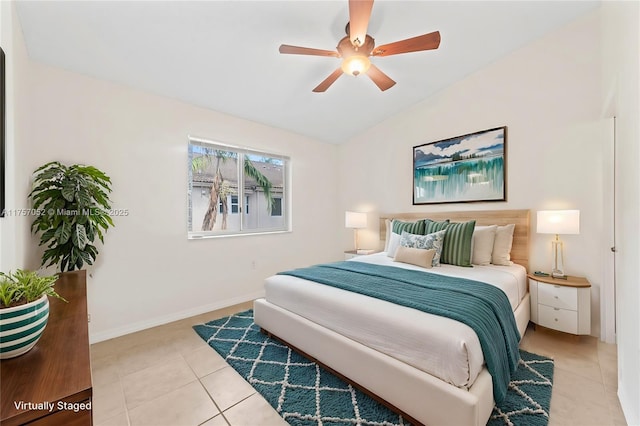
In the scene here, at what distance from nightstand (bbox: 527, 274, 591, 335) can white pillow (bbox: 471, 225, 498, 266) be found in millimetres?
429

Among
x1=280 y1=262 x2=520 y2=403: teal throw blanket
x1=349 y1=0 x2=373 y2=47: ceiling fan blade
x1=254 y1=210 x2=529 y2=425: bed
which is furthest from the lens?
x1=349 y1=0 x2=373 y2=47: ceiling fan blade

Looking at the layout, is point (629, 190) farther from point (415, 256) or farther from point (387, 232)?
point (387, 232)

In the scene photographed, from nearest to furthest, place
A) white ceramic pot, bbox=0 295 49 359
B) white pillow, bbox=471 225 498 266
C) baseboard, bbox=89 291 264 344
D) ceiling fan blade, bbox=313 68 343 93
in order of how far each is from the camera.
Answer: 1. white ceramic pot, bbox=0 295 49 359
2. ceiling fan blade, bbox=313 68 343 93
3. baseboard, bbox=89 291 264 344
4. white pillow, bbox=471 225 498 266

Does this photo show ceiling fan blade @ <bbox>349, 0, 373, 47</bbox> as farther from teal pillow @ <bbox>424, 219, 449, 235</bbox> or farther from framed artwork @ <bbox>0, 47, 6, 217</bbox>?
teal pillow @ <bbox>424, 219, 449, 235</bbox>

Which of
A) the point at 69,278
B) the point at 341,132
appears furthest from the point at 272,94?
the point at 69,278

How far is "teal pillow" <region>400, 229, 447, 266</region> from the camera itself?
2.83 m

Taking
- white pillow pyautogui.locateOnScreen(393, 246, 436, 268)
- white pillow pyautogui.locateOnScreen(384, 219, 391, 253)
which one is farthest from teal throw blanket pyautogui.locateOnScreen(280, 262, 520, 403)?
white pillow pyautogui.locateOnScreen(384, 219, 391, 253)

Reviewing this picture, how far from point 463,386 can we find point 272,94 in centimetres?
318

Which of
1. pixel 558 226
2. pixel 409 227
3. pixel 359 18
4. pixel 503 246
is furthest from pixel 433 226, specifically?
pixel 359 18

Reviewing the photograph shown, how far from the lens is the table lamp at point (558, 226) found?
246cm

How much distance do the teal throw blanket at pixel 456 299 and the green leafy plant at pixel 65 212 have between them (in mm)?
1754

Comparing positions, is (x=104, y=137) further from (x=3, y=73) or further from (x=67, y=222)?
(x=3, y=73)

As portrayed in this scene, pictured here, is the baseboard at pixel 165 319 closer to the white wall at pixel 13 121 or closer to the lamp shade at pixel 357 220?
the white wall at pixel 13 121

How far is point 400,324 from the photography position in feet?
5.14
